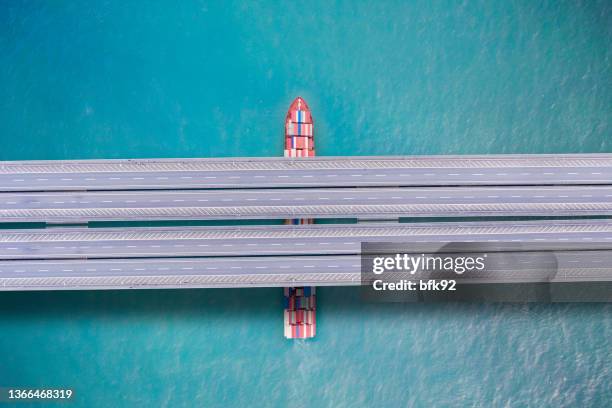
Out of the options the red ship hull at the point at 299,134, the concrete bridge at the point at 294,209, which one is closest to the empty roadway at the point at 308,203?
the concrete bridge at the point at 294,209

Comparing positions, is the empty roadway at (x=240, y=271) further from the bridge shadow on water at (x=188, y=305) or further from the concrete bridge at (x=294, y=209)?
the bridge shadow on water at (x=188, y=305)


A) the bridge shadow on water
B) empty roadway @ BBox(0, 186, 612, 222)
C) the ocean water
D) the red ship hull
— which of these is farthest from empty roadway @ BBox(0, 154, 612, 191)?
the bridge shadow on water

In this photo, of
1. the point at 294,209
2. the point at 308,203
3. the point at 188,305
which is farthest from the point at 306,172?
the point at 188,305

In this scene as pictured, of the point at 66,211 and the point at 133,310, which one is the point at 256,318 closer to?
the point at 133,310

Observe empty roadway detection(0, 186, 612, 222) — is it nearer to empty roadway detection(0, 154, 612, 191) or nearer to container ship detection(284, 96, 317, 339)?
empty roadway detection(0, 154, 612, 191)

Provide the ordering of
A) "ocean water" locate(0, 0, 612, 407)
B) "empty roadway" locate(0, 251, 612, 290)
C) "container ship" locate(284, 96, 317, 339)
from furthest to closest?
"ocean water" locate(0, 0, 612, 407)
"container ship" locate(284, 96, 317, 339)
"empty roadway" locate(0, 251, 612, 290)
